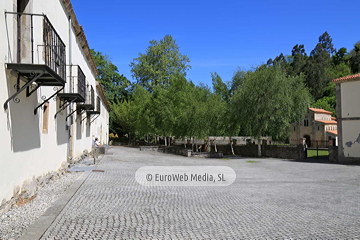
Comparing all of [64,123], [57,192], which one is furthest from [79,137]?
[57,192]

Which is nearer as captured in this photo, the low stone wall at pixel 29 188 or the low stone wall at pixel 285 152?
the low stone wall at pixel 29 188

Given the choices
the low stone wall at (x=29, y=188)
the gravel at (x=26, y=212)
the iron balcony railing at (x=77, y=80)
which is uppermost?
the iron balcony railing at (x=77, y=80)

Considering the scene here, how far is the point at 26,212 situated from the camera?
6312mm

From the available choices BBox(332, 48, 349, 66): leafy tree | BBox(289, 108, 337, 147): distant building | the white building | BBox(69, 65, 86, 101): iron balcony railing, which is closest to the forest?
BBox(289, 108, 337, 147): distant building

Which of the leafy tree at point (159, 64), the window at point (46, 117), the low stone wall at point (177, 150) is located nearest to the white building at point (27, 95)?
the window at point (46, 117)

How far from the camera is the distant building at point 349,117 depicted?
75.9 feet

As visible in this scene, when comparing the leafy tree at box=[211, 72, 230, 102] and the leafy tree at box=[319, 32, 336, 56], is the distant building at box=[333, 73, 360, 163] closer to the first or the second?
the leafy tree at box=[211, 72, 230, 102]

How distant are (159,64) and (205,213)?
4805 centimetres

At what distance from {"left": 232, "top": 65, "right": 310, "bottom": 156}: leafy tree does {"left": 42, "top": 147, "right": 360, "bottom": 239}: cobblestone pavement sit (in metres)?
16.2

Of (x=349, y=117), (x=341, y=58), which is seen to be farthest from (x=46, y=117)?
(x=341, y=58)

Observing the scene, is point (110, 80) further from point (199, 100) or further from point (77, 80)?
point (77, 80)

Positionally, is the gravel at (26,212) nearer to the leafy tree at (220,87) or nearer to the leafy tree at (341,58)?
the leafy tree at (220,87)

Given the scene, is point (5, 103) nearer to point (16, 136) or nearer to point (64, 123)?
point (16, 136)

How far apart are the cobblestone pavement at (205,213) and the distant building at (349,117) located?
47.3 ft
